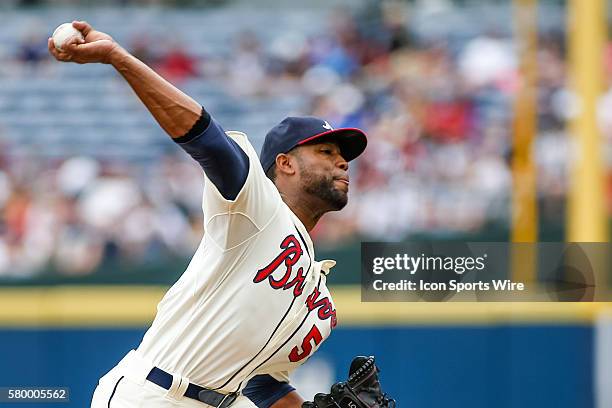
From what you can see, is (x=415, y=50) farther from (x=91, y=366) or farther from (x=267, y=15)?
(x=91, y=366)

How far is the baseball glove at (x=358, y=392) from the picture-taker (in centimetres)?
295

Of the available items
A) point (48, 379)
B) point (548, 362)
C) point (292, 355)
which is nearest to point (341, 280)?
point (548, 362)

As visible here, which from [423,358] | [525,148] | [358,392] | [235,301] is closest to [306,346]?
[358,392]

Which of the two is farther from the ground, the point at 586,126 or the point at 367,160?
the point at 586,126

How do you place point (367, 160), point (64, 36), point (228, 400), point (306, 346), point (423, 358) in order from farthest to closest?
point (367, 160)
point (423, 358)
point (306, 346)
point (228, 400)
point (64, 36)

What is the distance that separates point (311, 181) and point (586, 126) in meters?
3.18

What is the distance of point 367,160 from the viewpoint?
566 cm

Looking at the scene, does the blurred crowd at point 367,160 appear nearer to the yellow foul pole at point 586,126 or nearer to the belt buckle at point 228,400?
the yellow foul pole at point 586,126

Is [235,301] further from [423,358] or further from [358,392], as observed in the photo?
[423,358]

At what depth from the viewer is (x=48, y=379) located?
→ 4934mm

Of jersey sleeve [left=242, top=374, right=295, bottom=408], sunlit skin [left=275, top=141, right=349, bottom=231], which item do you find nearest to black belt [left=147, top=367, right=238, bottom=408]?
jersey sleeve [left=242, top=374, right=295, bottom=408]

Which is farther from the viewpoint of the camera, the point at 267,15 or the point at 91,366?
the point at 267,15

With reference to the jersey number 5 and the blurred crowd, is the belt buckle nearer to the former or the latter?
the jersey number 5

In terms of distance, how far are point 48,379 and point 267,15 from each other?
2795 mm
